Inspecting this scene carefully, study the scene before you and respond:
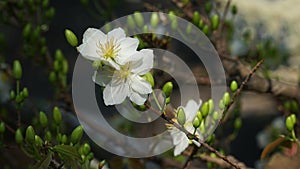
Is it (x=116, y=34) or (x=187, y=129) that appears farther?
(x=187, y=129)

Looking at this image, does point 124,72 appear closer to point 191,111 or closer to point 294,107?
point 191,111

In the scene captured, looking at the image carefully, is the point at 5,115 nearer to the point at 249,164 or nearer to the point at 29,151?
the point at 29,151

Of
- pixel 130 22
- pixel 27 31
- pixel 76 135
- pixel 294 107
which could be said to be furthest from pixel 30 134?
pixel 294 107

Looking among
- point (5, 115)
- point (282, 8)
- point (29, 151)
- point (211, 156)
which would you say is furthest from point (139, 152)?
point (282, 8)

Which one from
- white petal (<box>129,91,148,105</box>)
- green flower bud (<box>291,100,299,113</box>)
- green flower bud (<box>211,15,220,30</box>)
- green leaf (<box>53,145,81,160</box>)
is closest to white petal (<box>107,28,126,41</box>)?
white petal (<box>129,91,148,105</box>)

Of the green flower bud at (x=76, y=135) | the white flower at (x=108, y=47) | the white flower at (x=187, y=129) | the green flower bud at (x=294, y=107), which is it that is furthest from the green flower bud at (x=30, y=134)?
the green flower bud at (x=294, y=107)
